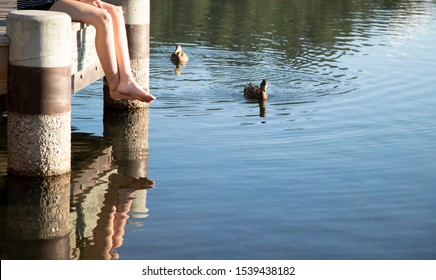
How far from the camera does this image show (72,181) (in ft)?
33.3

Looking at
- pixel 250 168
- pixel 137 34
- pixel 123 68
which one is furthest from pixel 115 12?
pixel 250 168

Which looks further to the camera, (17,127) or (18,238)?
(17,127)

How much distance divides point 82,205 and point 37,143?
0.89 m

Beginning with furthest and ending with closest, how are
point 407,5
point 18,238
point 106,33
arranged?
point 407,5 → point 106,33 → point 18,238

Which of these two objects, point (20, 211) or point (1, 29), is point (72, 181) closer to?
point (20, 211)

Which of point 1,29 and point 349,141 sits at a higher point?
point 1,29

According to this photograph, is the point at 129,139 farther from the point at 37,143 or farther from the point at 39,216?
the point at 39,216

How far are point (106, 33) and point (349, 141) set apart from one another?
10.4 ft

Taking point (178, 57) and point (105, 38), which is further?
point (178, 57)

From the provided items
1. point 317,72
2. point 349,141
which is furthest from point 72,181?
point 317,72

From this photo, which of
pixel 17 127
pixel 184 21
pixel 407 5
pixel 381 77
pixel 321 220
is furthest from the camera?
pixel 407 5

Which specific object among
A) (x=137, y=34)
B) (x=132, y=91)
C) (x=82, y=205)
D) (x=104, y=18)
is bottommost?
(x=82, y=205)

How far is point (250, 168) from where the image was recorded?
419 inches

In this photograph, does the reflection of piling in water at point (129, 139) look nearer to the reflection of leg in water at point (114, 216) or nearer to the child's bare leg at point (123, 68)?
the reflection of leg in water at point (114, 216)
